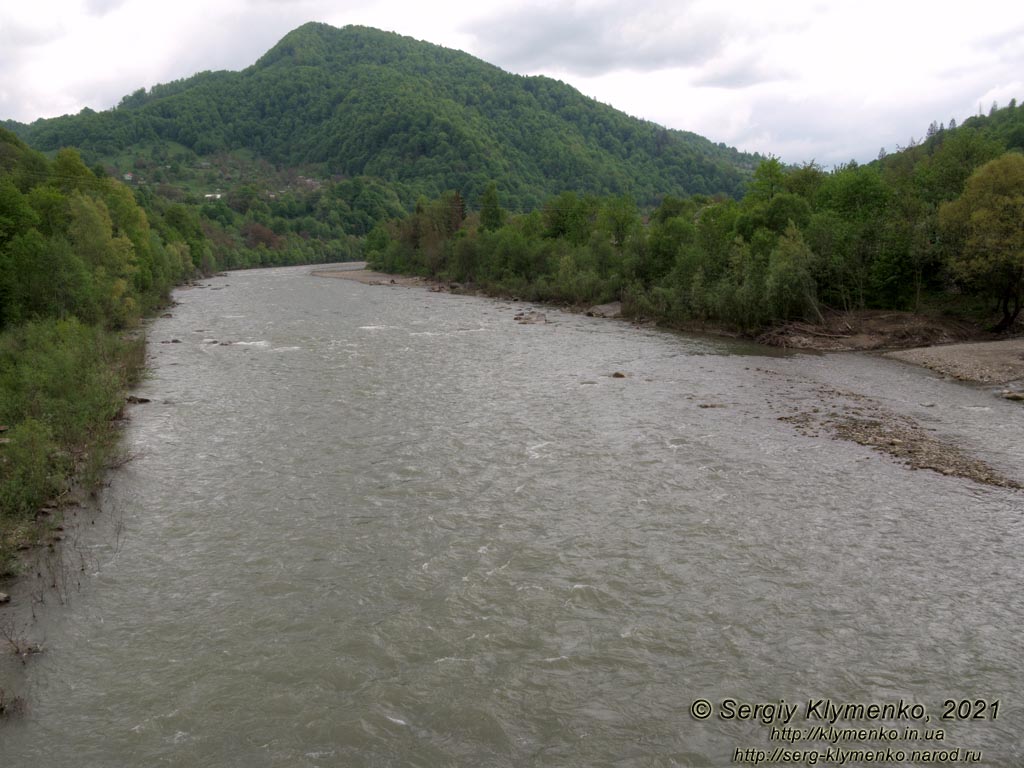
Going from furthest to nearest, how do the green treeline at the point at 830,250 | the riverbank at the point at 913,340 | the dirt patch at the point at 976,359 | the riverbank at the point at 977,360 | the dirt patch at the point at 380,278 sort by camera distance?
1. the dirt patch at the point at 380,278
2. the green treeline at the point at 830,250
3. the riverbank at the point at 913,340
4. the dirt patch at the point at 976,359
5. the riverbank at the point at 977,360

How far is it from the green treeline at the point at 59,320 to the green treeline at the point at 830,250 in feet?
132

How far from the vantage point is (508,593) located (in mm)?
13406

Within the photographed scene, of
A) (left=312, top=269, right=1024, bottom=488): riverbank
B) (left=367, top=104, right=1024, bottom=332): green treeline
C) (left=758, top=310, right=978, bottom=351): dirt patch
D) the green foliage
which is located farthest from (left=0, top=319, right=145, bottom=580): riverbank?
the green foliage

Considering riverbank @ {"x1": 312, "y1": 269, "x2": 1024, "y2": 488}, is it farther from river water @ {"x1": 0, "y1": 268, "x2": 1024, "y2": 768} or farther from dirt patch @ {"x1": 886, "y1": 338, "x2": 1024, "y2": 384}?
river water @ {"x1": 0, "y1": 268, "x2": 1024, "y2": 768}

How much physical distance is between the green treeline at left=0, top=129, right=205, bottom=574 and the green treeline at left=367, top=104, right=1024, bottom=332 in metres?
40.3

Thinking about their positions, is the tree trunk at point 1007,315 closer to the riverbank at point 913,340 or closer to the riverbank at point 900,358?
the riverbank at point 913,340

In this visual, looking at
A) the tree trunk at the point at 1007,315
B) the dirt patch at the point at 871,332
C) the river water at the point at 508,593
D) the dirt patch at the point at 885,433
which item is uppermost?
the tree trunk at the point at 1007,315

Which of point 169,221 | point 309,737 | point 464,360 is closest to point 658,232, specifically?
point 464,360

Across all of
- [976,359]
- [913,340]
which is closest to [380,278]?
[913,340]

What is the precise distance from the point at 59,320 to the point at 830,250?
49376 millimetres

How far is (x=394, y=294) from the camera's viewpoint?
8575 centimetres

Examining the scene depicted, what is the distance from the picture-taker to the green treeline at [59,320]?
56.3ft

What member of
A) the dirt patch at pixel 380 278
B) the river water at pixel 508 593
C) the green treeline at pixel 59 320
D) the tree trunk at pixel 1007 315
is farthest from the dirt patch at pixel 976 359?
the dirt patch at pixel 380 278

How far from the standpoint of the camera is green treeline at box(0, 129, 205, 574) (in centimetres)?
1716
